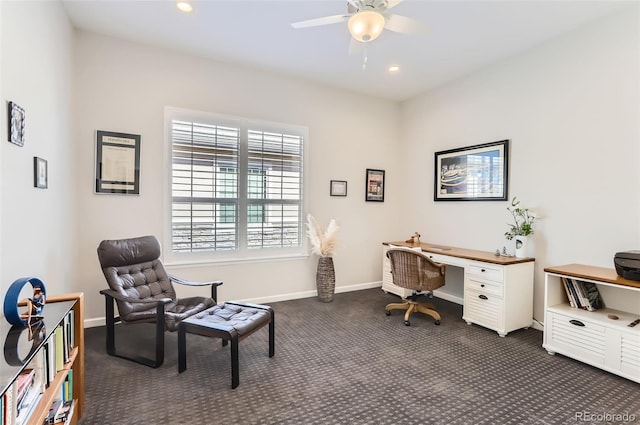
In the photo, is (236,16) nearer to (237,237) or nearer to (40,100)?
(40,100)

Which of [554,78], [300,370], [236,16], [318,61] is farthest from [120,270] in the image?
[554,78]

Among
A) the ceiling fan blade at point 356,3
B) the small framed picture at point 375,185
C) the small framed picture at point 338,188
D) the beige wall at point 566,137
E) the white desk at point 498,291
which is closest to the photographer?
the ceiling fan blade at point 356,3

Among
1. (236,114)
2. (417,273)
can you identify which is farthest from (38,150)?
(417,273)

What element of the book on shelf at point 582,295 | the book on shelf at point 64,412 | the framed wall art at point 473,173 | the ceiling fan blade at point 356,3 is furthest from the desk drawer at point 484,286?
the book on shelf at point 64,412

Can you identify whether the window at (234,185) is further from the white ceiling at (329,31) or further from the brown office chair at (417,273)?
the brown office chair at (417,273)

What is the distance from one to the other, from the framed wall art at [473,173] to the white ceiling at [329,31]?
3.30 ft

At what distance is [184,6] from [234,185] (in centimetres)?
185

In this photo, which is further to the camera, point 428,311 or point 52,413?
point 428,311

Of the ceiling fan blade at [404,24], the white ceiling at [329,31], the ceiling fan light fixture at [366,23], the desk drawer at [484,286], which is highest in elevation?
the white ceiling at [329,31]

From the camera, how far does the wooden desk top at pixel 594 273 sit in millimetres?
2352

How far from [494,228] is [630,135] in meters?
1.47

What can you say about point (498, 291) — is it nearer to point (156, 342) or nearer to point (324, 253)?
point (324, 253)

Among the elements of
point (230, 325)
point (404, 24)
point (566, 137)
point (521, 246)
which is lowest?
point (230, 325)

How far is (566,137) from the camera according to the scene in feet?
10.2
